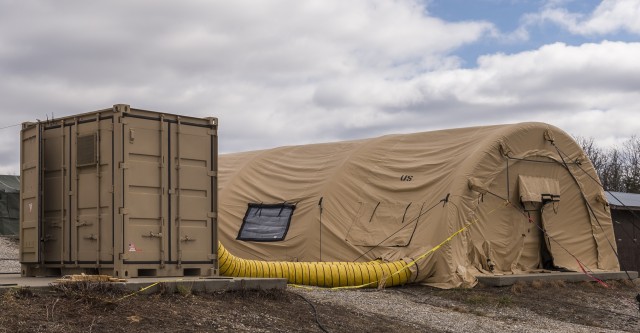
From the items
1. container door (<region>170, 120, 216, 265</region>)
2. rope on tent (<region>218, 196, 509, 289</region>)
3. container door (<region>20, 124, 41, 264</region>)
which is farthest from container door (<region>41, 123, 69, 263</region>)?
rope on tent (<region>218, 196, 509, 289</region>)

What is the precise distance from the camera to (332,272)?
57.0ft

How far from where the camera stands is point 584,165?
22062mm

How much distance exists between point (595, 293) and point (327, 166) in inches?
291

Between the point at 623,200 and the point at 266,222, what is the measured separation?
11.9 m

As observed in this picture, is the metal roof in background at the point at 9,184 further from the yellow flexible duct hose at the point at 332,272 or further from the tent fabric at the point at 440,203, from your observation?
the yellow flexible duct hose at the point at 332,272

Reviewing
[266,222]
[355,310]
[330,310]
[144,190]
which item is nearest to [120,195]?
[144,190]

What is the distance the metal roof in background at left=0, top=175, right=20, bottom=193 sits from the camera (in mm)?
34688

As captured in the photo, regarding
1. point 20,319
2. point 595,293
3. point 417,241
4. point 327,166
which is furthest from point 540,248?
point 20,319

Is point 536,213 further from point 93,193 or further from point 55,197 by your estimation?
point 55,197

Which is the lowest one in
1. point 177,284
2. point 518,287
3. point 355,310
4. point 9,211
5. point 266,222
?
point 518,287

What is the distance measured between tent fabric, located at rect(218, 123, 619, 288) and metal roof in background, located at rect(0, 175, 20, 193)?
15.1 metres

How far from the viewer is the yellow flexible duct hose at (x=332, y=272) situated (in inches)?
659

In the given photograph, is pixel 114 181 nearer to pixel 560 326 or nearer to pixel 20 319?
pixel 20 319

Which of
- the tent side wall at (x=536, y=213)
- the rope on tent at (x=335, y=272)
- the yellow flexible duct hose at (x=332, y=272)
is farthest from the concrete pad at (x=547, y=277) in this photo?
the yellow flexible duct hose at (x=332, y=272)
